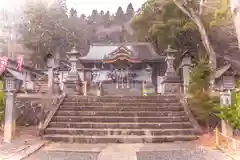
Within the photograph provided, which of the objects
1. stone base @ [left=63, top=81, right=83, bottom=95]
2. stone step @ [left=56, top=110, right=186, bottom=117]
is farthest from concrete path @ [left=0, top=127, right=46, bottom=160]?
stone base @ [left=63, top=81, right=83, bottom=95]

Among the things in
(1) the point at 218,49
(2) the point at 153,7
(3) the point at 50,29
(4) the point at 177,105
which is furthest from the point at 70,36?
(4) the point at 177,105

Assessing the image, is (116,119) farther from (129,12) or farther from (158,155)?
(129,12)

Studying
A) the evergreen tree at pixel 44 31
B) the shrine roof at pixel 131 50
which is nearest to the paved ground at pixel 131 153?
the shrine roof at pixel 131 50

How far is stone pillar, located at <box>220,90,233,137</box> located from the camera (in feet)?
23.4

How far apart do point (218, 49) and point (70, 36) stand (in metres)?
23.4

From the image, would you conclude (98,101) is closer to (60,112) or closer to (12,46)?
(60,112)

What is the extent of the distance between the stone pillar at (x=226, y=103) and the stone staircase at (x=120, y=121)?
996 millimetres

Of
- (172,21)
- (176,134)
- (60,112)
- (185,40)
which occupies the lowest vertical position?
(176,134)

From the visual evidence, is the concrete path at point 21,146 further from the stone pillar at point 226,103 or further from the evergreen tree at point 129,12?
the evergreen tree at point 129,12

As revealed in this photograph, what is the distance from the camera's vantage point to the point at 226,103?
289 inches

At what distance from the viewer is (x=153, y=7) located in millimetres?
23500

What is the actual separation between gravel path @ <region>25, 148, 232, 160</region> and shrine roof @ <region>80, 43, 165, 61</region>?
12.8 meters

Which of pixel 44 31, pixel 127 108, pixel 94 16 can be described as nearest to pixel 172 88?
pixel 127 108

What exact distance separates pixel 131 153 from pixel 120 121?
8.55 feet
